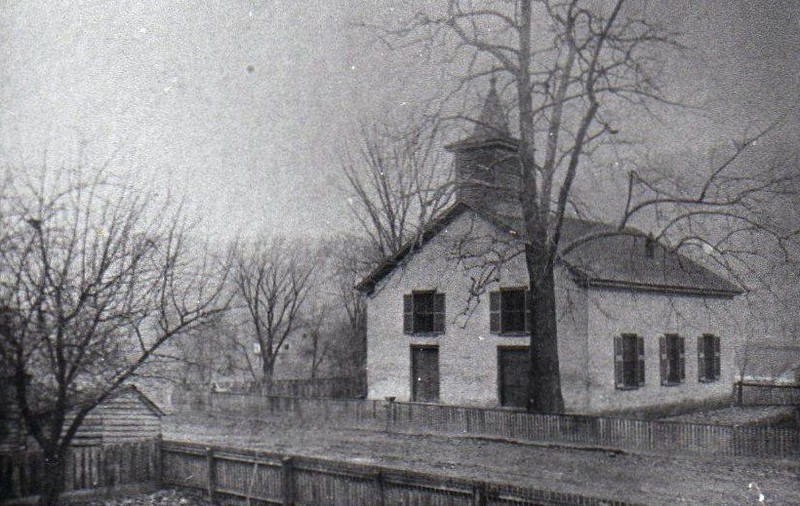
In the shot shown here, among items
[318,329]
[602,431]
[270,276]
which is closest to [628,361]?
[602,431]

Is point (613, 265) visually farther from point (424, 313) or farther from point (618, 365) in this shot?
point (424, 313)

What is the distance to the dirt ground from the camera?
41.5 feet

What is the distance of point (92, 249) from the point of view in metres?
10.5

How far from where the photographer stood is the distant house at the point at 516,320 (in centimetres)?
2238

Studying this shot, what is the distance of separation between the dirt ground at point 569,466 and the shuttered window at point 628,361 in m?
6.23

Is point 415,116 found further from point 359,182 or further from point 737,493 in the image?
point 359,182

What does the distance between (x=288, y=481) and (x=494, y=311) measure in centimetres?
1261

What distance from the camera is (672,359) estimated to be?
25.2 meters

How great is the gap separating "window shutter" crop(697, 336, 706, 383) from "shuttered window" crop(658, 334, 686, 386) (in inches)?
40.8

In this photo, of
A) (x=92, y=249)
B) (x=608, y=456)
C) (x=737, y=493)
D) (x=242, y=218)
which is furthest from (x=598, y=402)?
(x=92, y=249)

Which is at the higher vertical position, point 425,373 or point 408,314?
point 408,314

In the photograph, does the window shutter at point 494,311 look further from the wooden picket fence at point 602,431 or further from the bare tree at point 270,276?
the bare tree at point 270,276

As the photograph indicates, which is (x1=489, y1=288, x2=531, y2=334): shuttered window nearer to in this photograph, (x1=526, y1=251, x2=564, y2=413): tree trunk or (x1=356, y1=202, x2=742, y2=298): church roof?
(x1=356, y1=202, x2=742, y2=298): church roof

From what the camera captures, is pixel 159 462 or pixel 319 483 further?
pixel 159 462
